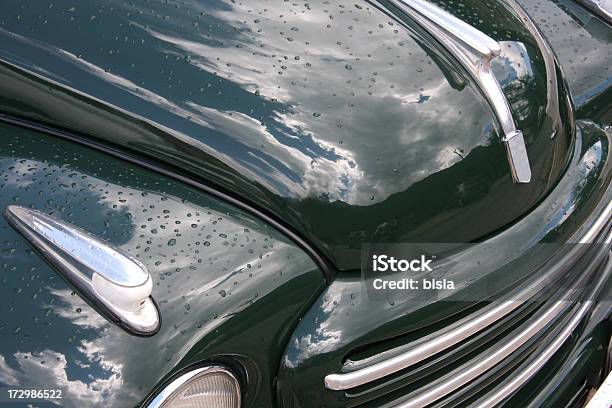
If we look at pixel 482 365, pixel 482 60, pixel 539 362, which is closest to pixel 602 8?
pixel 482 60

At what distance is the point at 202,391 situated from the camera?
147 centimetres

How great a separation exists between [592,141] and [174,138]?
4.16 ft

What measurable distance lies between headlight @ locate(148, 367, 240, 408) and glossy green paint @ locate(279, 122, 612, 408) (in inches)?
4.6

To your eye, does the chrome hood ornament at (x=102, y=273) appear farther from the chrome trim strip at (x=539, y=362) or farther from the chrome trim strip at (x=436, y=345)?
the chrome trim strip at (x=539, y=362)

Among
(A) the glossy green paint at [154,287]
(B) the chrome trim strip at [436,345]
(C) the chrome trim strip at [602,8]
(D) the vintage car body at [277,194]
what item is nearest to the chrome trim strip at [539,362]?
(D) the vintage car body at [277,194]

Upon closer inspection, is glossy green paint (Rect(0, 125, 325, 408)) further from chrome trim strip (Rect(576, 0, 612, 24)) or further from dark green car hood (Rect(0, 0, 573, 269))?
chrome trim strip (Rect(576, 0, 612, 24))

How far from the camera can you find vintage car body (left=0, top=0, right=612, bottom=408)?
1490 millimetres

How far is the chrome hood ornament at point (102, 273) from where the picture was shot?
141cm

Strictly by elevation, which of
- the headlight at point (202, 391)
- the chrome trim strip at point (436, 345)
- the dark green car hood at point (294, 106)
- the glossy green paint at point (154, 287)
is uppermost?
the dark green car hood at point (294, 106)

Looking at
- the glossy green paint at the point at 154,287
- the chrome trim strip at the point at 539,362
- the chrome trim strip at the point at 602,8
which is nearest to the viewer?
the glossy green paint at the point at 154,287

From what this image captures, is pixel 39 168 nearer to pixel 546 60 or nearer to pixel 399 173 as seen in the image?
pixel 399 173

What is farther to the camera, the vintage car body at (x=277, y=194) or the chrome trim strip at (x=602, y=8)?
the chrome trim strip at (x=602, y=8)

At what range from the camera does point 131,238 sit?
1543mm

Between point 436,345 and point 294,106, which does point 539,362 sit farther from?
point 294,106
